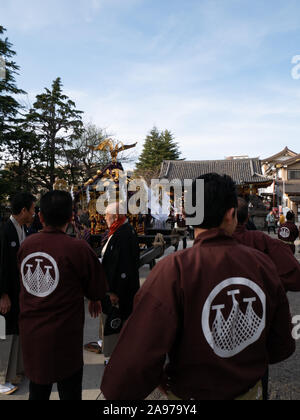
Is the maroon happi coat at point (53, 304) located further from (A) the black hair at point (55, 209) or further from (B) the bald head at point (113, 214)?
(B) the bald head at point (113, 214)

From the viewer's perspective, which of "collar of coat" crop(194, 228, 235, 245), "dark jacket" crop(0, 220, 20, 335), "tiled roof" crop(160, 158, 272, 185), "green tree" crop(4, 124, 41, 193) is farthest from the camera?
"tiled roof" crop(160, 158, 272, 185)

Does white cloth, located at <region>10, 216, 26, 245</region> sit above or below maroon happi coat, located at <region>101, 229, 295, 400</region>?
above

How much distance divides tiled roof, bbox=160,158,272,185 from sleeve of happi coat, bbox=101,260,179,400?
30345 mm

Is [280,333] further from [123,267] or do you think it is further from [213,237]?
[123,267]

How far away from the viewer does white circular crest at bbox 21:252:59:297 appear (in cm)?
187

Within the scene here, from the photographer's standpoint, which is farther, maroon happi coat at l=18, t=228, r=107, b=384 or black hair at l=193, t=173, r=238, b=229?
maroon happi coat at l=18, t=228, r=107, b=384

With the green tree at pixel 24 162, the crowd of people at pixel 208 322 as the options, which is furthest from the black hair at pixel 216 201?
the green tree at pixel 24 162

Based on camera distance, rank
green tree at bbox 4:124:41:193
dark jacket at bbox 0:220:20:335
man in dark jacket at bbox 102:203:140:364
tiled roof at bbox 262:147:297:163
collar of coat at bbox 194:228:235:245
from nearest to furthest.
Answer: collar of coat at bbox 194:228:235:245
dark jacket at bbox 0:220:20:335
man in dark jacket at bbox 102:203:140:364
green tree at bbox 4:124:41:193
tiled roof at bbox 262:147:297:163

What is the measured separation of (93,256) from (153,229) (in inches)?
264

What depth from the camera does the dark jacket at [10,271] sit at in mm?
2691

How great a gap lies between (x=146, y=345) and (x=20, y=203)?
233 cm

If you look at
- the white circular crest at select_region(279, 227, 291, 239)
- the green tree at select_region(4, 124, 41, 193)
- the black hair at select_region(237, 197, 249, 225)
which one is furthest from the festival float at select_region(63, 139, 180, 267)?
the green tree at select_region(4, 124, 41, 193)

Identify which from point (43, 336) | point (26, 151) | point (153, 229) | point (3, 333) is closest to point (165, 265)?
point (43, 336)

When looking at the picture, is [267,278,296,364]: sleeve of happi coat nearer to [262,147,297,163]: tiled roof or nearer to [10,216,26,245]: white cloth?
[10,216,26,245]: white cloth
